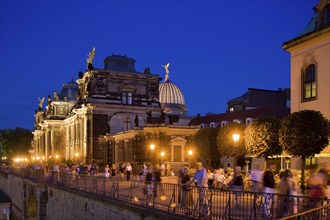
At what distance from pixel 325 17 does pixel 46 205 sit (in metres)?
25.1

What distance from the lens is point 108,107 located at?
225ft

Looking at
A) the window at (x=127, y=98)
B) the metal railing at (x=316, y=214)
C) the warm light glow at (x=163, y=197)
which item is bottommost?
the warm light glow at (x=163, y=197)

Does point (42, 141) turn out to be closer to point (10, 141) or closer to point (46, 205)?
point (10, 141)

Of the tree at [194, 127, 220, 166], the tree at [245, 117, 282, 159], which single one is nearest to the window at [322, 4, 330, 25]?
the tree at [245, 117, 282, 159]

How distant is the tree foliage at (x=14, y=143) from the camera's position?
132700 mm

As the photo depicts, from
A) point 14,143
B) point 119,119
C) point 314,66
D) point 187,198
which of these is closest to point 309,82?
point 314,66

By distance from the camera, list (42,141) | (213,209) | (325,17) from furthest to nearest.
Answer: (42,141) < (325,17) < (213,209)

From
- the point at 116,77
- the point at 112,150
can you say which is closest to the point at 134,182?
the point at 112,150

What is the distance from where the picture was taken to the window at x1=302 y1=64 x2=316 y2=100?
89.7ft

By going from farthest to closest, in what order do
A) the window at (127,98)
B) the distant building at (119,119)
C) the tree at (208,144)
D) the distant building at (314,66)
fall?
the window at (127,98) < the distant building at (119,119) < the tree at (208,144) < the distant building at (314,66)

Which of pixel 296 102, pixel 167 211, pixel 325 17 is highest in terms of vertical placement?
pixel 325 17

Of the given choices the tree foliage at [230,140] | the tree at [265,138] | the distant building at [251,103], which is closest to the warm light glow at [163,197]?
the tree at [265,138]

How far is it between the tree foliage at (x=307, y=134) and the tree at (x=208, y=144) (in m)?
17.1

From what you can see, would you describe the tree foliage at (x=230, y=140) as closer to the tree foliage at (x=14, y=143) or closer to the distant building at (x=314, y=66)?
the distant building at (x=314, y=66)
